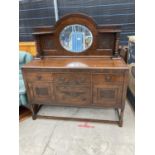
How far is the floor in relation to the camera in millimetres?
1442

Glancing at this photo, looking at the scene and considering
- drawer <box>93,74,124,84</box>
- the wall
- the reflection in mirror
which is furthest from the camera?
the wall

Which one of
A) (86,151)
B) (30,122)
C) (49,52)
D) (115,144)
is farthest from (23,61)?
(115,144)

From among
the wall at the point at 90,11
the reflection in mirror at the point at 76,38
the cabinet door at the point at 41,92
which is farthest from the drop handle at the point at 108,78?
the wall at the point at 90,11

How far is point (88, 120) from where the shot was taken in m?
1.78

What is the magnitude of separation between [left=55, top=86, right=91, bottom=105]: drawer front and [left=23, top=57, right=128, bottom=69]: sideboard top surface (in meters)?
0.24

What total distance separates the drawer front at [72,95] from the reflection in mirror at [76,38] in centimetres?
51

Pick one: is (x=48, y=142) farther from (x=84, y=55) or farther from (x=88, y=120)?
(x=84, y=55)

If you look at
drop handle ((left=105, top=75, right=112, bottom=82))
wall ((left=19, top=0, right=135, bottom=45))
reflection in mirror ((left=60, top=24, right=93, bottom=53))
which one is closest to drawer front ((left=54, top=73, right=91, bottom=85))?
drop handle ((left=105, top=75, right=112, bottom=82))

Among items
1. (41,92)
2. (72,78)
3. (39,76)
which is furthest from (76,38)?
(41,92)

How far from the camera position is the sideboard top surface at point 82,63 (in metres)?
1.46

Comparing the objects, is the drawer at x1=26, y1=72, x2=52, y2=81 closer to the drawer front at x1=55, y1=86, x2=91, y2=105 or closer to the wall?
the drawer front at x1=55, y1=86, x2=91, y2=105

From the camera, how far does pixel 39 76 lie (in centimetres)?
158

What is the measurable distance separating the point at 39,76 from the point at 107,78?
75 cm

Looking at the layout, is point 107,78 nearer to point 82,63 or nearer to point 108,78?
point 108,78
